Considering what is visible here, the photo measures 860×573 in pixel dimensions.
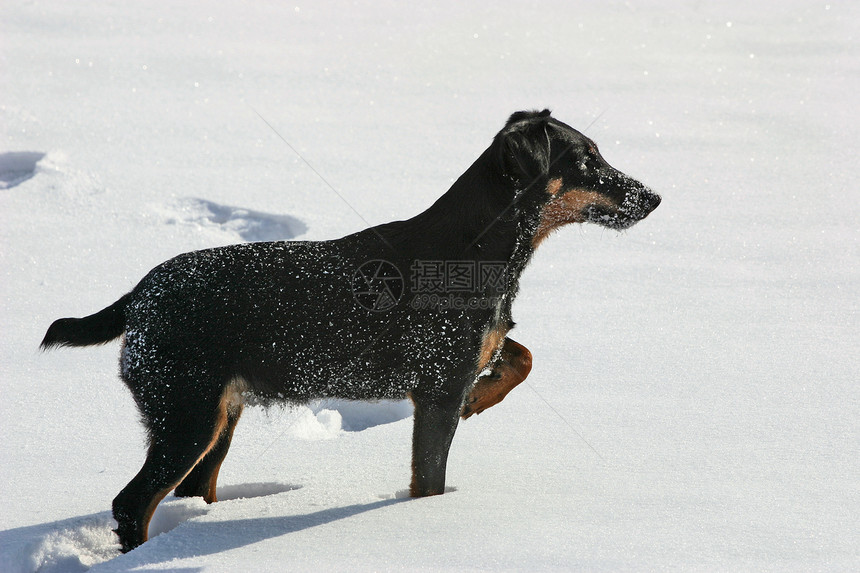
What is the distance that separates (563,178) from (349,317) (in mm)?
1034

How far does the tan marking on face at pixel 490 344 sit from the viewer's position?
346 centimetres

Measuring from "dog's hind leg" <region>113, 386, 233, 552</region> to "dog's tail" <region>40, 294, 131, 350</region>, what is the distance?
0.40 meters

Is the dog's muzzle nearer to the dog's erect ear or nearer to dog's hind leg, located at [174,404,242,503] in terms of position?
the dog's erect ear

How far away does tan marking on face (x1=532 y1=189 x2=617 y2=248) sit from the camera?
354cm

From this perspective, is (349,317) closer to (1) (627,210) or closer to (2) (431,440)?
(2) (431,440)

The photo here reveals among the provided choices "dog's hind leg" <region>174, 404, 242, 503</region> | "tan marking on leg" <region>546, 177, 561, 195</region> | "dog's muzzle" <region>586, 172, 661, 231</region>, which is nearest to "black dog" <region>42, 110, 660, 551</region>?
"tan marking on leg" <region>546, 177, 561, 195</region>

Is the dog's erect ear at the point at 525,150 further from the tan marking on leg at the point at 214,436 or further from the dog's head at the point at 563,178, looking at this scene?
the tan marking on leg at the point at 214,436

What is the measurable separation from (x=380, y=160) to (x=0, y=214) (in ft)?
9.39

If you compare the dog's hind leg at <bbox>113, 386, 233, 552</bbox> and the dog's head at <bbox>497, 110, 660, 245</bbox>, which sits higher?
the dog's head at <bbox>497, 110, 660, 245</bbox>

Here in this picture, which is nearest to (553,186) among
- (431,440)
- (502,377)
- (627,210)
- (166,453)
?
(627,210)

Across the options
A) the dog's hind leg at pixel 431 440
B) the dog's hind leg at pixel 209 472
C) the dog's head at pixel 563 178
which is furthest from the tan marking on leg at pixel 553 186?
the dog's hind leg at pixel 209 472

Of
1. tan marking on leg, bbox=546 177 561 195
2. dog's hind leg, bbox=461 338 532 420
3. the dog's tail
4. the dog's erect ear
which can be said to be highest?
the dog's erect ear

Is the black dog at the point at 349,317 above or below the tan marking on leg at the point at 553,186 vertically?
below

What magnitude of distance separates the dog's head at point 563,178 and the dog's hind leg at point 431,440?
0.78 metres
